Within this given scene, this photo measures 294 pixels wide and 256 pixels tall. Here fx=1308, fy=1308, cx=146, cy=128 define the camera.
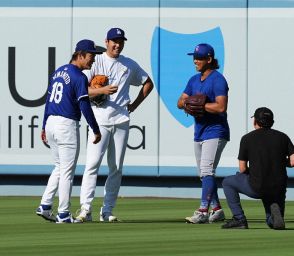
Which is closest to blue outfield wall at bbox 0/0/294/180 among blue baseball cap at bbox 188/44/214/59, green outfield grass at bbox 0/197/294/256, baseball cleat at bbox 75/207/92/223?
green outfield grass at bbox 0/197/294/256

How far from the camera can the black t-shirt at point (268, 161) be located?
529 inches

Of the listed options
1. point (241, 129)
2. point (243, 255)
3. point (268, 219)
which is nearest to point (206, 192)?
point (268, 219)

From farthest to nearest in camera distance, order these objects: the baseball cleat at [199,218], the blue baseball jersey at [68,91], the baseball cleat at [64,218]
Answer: the baseball cleat at [199,218] < the baseball cleat at [64,218] < the blue baseball jersey at [68,91]

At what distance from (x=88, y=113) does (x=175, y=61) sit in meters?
7.49

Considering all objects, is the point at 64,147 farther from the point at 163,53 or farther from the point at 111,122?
the point at 163,53

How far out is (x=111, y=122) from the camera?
14695 millimetres

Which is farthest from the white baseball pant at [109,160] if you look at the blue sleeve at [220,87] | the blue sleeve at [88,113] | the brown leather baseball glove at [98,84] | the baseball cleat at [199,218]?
the blue sleeve at [220,87]

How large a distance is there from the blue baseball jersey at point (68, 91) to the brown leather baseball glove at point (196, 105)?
1.26 metres

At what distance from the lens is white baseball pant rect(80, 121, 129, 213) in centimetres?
1466

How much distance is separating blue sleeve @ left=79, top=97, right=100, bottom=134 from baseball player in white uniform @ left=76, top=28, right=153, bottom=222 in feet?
2.19

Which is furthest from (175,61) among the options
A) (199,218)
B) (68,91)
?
(68,91)

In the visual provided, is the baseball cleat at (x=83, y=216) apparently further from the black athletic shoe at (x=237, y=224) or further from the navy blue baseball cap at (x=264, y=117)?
the navy blue baseball cap at (x=264, y=117)

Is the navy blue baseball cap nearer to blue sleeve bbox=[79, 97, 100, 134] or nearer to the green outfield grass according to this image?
the green outfield grass
